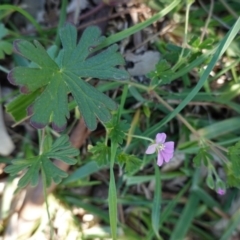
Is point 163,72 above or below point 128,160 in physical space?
above

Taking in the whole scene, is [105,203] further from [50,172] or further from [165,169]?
[50,172]

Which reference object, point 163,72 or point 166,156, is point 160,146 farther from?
point 163,72

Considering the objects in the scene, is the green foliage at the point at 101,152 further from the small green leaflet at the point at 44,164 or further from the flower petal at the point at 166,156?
the flower petal at the point at 166,156

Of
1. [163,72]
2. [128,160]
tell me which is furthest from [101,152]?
[163,72]

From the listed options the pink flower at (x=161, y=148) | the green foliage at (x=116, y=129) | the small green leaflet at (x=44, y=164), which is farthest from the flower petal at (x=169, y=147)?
the small green leaflet at (x=44, y=164)

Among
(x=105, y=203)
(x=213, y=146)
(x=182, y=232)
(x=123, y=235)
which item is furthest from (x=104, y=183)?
(x=213, y=146)
